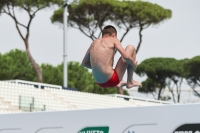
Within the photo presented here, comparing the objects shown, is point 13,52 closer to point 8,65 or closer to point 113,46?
point 8,65

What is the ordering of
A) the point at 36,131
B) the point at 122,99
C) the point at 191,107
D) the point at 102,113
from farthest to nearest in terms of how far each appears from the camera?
the point at 122,99 < the point at 36,131 < the point at 102,113 < the point at 191,107

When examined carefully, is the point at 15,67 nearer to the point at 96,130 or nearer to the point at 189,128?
the point at 96,130

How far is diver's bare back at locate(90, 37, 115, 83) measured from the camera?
17.0ft

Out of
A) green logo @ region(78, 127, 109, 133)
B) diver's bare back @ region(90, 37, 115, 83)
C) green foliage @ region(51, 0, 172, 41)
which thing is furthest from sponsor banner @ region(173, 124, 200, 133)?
green foliage @ region(51, 0, 172, 41)

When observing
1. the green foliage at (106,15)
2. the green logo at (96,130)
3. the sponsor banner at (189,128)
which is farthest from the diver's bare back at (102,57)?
the green foliage at (106,15)

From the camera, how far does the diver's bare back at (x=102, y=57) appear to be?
5168mm

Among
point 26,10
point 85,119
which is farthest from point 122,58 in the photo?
point 26,10

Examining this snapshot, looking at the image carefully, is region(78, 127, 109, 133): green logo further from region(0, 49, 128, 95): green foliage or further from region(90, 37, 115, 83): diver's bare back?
region(0, 49, 128, 95): green foliage

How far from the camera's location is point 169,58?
65938mm

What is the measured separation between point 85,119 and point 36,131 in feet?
1.69

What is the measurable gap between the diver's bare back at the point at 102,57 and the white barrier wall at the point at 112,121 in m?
0.57

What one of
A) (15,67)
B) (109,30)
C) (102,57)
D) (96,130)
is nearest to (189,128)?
(96,130)

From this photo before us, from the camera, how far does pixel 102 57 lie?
17.0ft

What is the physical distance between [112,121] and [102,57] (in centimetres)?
75
